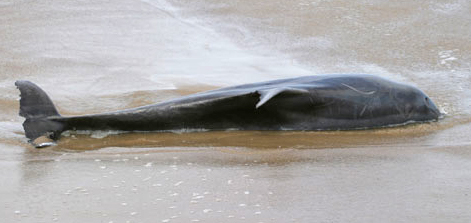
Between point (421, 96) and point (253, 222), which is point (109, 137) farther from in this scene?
point (421, 96)

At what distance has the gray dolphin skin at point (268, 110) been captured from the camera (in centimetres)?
581

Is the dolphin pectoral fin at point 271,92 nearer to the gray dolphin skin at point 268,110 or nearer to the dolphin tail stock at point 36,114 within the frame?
the gray dolphin skin at point 268,110

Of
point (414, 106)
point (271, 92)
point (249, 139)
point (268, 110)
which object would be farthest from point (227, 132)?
point (414, 106)

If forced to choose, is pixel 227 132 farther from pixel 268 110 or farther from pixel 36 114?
pixel 36 114

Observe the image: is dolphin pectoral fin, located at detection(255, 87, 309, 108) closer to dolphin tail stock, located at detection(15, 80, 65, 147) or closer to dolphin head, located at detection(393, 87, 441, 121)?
dolphin head, located at detection(393, 87, 441, 121)

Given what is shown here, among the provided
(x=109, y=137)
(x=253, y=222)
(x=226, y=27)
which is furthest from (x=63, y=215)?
(x=226, y=27)

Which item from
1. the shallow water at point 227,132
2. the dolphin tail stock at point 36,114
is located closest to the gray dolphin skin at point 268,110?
the dolphin tail stock at point 36,114

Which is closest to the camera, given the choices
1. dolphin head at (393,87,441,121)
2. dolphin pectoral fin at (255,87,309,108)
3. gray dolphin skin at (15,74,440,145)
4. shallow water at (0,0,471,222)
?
shallow water at (0,0,471,222)

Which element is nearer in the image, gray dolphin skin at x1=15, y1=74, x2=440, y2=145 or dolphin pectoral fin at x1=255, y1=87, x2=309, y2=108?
dolphin pectoral fin at x1=255, y1=87, x2=309, y2=108

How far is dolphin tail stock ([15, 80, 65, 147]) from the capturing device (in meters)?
5.72

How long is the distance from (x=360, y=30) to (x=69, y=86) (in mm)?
4447

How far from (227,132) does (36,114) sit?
152 cm

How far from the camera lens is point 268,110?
244 inches

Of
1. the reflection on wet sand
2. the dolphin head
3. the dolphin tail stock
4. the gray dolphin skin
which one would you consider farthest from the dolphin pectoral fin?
the dolphin tail stock
